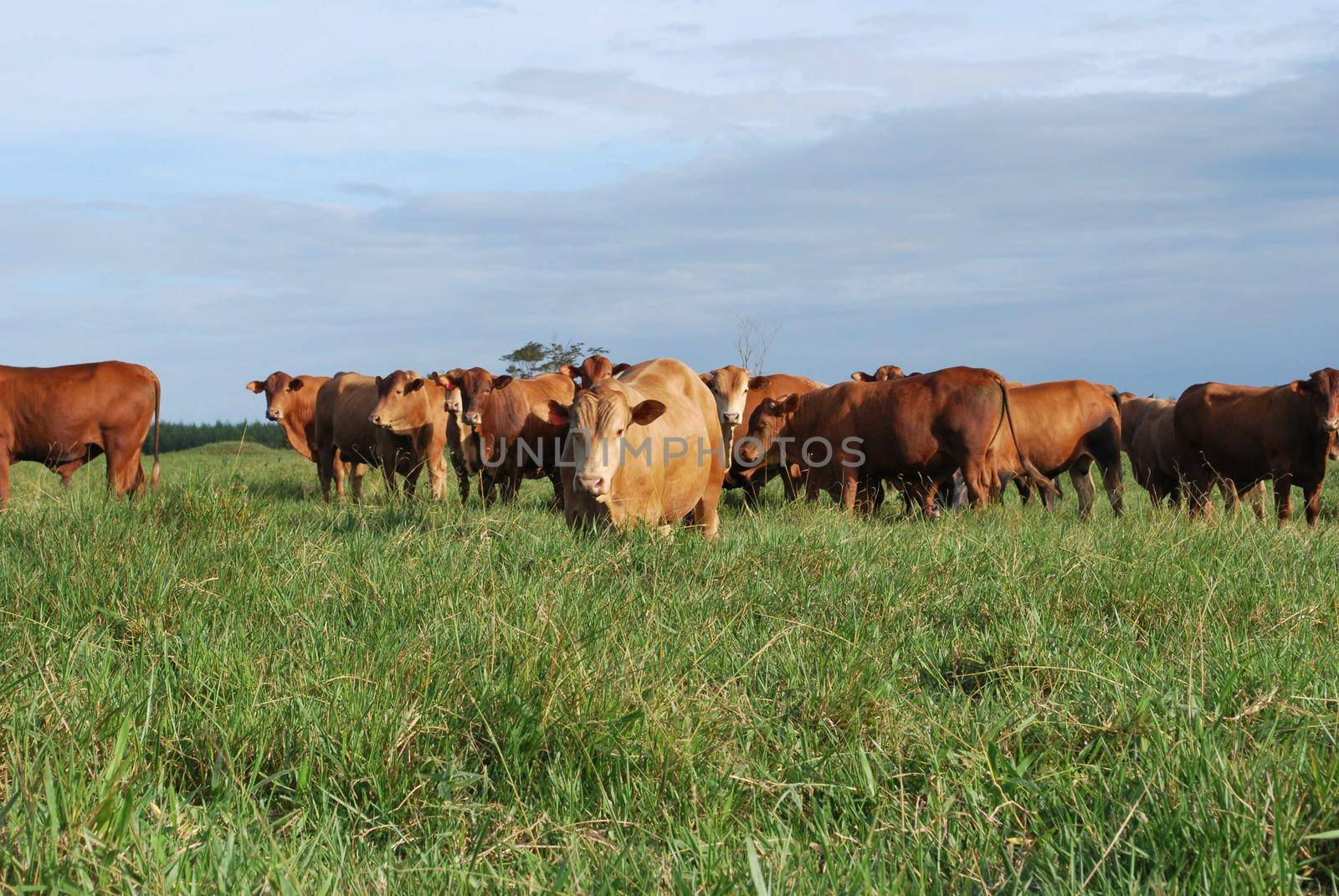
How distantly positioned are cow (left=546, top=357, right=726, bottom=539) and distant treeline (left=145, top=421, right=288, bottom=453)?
120ft

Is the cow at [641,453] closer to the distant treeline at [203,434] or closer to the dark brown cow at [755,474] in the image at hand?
the dark brown cow at [755,474]

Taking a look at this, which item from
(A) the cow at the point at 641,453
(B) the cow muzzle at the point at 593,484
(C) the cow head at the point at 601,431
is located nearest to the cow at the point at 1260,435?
(A) the cow at the point at 641,453

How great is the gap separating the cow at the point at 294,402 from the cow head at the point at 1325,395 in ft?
46.0

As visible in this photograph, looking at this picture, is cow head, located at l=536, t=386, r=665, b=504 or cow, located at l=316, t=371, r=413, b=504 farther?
cow, located at l=316, t=371, r=413, b=504

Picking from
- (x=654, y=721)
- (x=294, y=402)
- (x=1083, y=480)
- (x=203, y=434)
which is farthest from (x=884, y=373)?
(x=203, y=434)

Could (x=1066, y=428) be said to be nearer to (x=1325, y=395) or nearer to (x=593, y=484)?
(x=1325, y=395)

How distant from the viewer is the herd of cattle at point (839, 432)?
12.1 m

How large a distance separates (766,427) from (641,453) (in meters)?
6.03

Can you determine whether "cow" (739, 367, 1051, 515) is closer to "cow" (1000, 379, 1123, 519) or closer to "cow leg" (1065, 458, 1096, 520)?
"cow" (1000, 379, 1123, 519)

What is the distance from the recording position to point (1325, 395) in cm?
1168

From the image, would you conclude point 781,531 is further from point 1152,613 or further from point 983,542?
point 1152,613

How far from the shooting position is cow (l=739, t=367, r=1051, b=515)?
1223 centimetres

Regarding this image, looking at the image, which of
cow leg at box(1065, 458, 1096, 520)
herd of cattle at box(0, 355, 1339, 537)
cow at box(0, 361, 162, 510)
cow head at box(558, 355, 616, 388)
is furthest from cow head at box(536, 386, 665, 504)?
cow leg at box(1065, 458, 1096, 520)

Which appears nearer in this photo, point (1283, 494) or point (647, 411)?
point (647, 411)
